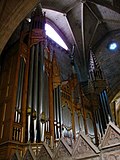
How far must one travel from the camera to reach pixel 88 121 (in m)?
9.62

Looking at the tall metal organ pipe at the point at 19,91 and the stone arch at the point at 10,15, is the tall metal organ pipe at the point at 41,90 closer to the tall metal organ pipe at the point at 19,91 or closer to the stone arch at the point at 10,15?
the tall metal organ pipe at the point at 19,91

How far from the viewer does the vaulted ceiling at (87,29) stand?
13406 millimetres

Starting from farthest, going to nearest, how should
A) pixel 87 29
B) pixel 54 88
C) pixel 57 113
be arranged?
pixel 87 29, pixel 54 88, pixel 57 113

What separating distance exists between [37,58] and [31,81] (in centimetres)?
122

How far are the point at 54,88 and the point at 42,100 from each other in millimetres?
1389

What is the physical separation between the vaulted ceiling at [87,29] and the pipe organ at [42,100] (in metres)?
2.78

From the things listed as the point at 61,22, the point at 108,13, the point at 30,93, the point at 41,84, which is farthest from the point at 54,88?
the point at 108,13

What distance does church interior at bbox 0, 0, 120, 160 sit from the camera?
4815 mm

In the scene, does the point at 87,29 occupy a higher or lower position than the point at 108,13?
lower

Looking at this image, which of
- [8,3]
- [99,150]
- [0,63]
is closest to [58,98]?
[0,63]

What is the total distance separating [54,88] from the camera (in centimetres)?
842

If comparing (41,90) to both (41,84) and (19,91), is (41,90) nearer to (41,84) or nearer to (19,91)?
(41,84)

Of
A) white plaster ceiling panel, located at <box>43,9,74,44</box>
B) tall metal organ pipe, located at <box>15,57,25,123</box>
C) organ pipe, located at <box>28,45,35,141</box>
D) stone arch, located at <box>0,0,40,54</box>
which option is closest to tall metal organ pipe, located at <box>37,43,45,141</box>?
organ pipe, located at <box>28,45,35,141</box>

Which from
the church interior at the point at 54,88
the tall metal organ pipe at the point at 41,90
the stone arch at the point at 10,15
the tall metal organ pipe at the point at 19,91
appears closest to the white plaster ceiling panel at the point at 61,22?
the church interior at the point at 54,88
